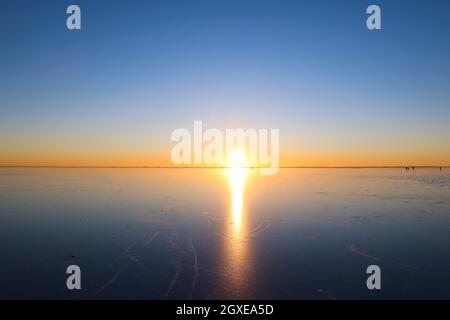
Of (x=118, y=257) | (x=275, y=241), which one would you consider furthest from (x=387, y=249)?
(x=118, y=257)

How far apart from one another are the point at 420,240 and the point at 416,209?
27.1 feet

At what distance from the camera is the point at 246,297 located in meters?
6.76

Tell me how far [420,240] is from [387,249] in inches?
87.9

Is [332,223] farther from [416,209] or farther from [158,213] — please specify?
[158,213]

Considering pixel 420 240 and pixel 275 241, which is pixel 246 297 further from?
pixel 420 240

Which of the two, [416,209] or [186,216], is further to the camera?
[416,209]

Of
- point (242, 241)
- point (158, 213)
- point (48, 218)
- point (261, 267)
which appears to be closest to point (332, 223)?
point (242, 241)

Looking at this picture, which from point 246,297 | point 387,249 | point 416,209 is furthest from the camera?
point 416,209

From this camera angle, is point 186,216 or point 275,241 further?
point 186,216

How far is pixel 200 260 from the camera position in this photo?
932cm

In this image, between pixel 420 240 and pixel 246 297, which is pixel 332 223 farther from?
pixel 246 297

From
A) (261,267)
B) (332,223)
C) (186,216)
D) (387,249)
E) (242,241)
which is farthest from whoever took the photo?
(186,216)
